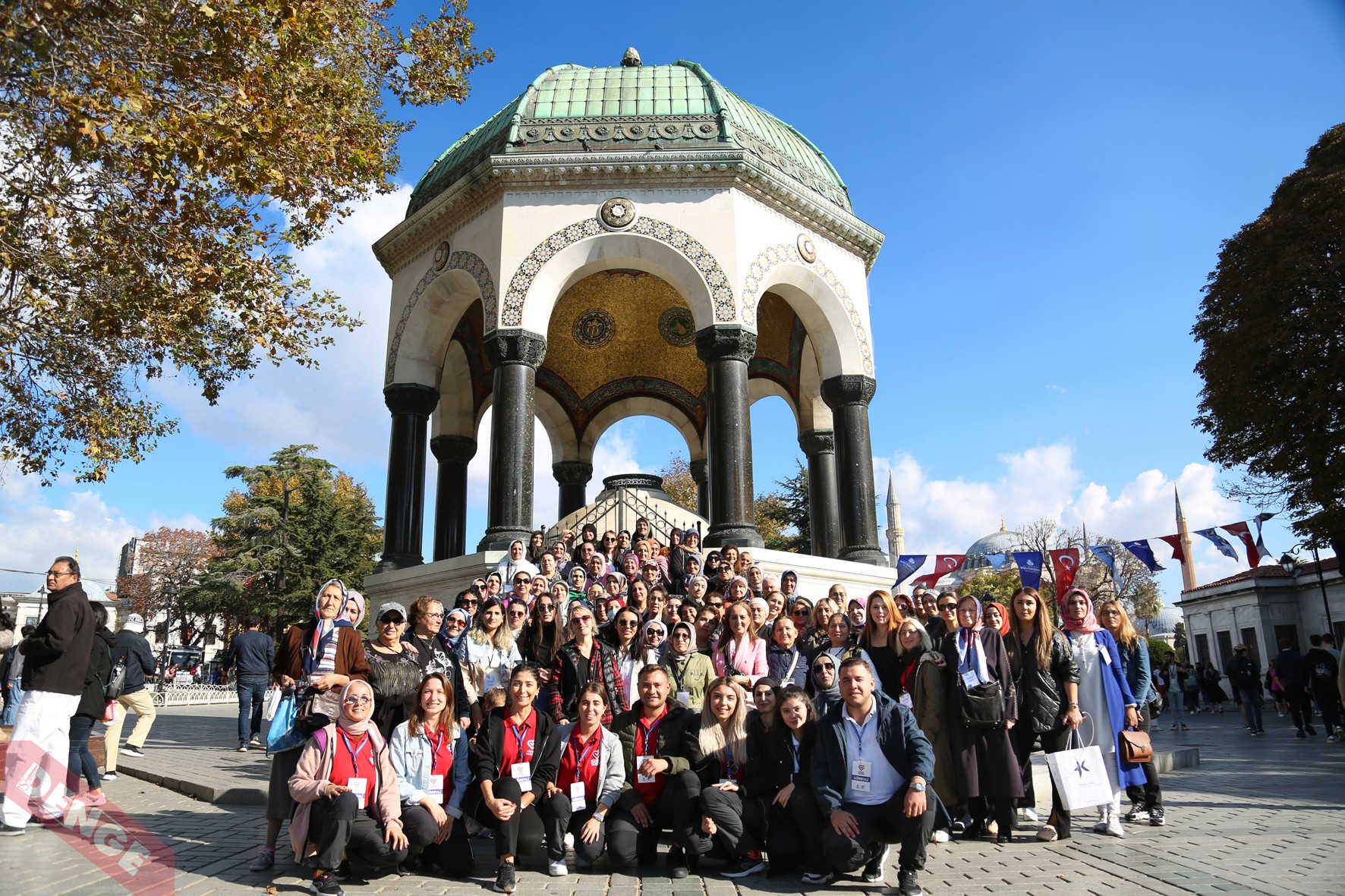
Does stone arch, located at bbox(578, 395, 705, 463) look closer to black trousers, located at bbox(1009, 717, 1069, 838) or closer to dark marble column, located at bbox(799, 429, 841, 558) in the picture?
dark marble column, located at bbox(799, 429, 841, 558)

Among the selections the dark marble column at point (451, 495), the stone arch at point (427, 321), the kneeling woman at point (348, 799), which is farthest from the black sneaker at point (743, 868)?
the dark marble column at point (451, 495)

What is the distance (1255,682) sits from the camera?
12680 mm

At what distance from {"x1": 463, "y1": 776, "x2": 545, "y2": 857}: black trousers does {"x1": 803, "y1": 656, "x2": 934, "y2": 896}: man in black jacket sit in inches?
56.1

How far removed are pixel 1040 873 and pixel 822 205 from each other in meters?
10.9

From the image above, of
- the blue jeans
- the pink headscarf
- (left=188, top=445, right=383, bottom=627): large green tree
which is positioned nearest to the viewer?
the pink headscarf

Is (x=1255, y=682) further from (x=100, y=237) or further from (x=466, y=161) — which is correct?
(x=100, y=237)

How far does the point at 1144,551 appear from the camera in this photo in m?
16.5

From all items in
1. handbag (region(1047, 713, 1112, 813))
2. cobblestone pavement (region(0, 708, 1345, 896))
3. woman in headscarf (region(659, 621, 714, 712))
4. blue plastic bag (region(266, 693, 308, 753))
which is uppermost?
woman in headscarf (region(659, 621, 714, 712))

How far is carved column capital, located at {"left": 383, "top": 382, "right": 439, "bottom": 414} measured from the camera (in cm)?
1368

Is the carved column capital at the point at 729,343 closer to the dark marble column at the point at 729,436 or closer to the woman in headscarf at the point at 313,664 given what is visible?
the dark marble column at the point at 729,436

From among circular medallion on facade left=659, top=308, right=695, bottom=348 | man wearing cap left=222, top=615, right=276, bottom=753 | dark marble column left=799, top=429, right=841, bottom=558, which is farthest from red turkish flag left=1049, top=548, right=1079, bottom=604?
man wearing cap left=222, top=615, right=276, bottom=753

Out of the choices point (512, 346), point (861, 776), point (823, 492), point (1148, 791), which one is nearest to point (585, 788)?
point (861, 776)

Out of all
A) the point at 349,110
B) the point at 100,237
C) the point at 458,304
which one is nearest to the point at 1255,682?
the point at 458,304

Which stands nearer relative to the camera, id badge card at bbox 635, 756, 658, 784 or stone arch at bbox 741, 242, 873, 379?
id badge card at bbox 635, 756, 658, 784
